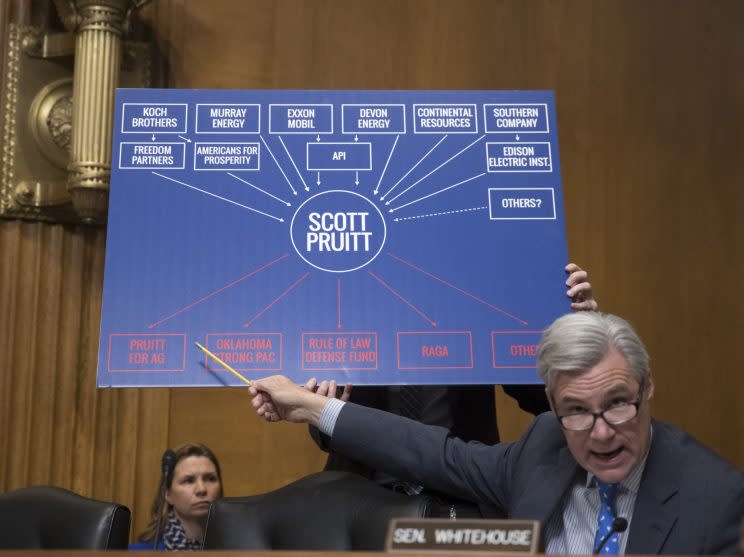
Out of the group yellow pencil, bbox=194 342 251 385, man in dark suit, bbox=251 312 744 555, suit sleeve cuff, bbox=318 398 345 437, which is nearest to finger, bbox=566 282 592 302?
man in dark suit, bbox=251 312 744 555

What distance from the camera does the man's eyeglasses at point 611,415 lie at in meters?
1.99

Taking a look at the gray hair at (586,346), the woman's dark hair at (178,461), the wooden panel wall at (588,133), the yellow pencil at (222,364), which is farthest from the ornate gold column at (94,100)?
the gray hair at (586,346)

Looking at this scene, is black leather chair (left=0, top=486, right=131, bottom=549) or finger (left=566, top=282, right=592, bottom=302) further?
finger (left=566, top=282, right=592, bottom=302)

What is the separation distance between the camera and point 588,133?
416 centimetres

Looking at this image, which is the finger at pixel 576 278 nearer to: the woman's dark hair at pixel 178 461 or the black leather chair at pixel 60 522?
the black leather chair at pixel 60 522

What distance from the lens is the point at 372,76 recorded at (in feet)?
13.5

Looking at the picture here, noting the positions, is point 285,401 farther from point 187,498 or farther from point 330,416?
point 187,498

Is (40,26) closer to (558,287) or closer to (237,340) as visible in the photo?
(237,340)

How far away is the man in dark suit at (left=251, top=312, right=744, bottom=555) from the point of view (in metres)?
1.90

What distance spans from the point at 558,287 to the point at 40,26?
2.47 meters

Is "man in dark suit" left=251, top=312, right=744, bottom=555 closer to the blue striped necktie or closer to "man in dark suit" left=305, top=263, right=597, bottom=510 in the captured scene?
the blue striped necktie

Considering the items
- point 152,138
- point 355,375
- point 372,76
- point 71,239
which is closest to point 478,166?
point 355,375

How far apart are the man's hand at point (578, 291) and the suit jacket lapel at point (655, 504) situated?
588 millimetres

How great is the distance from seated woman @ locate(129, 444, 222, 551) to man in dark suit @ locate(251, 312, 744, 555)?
4.84 feet
